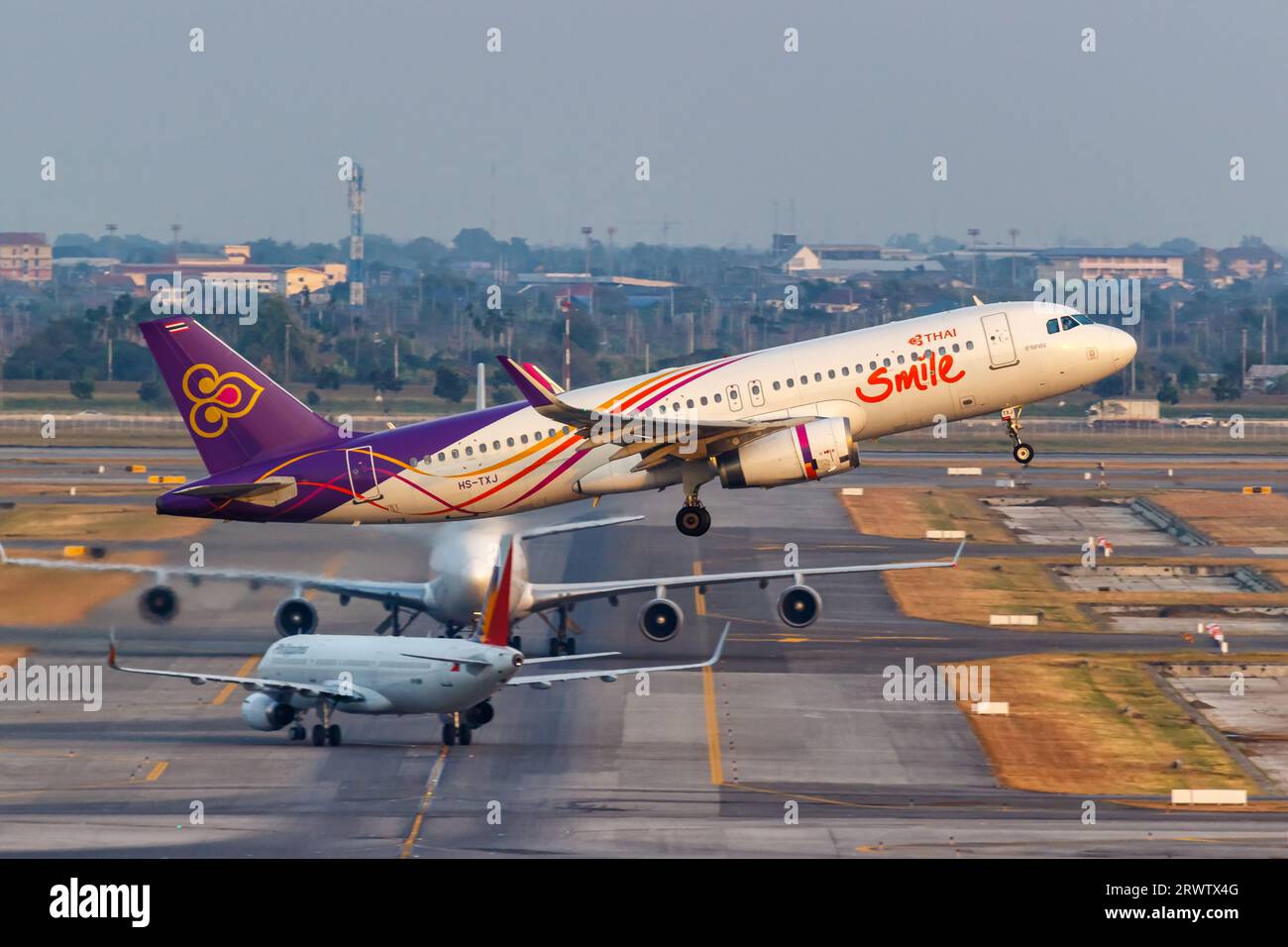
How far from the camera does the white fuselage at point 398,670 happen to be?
6194 centimetres

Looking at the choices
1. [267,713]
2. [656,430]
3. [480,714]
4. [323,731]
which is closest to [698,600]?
[480,714]

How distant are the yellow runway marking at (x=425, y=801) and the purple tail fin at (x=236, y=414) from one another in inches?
464

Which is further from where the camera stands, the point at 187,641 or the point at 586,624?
the point at 586,624

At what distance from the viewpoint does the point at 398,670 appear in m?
63.0

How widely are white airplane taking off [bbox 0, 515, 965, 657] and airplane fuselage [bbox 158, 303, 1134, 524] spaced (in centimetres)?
1446

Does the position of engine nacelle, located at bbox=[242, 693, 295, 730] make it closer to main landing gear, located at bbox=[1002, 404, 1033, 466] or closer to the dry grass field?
the dry grass field

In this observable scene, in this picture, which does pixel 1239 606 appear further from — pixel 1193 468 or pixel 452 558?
pixel 1193 468

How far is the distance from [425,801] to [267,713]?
34.8 ft

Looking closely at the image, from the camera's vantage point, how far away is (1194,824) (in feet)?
179

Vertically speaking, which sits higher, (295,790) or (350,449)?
(350,449)

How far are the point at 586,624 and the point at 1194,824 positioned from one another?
118 feet

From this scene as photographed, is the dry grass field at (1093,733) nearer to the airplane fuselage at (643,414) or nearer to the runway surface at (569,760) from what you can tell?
the runway surface at (569,760)
